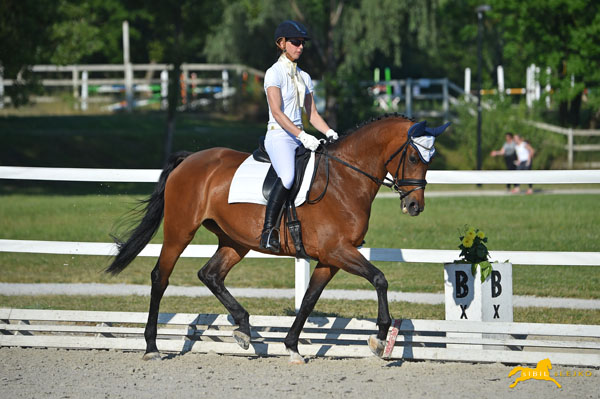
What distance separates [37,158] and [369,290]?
22763 mm

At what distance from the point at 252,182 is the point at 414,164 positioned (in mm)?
1481

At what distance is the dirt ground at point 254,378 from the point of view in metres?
6.27

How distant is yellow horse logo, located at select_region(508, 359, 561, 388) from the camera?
6.68m

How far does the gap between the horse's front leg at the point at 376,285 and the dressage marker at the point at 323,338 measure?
0.24 metres

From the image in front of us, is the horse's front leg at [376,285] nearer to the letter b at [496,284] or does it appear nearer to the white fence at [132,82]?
the letter b at [496,284]

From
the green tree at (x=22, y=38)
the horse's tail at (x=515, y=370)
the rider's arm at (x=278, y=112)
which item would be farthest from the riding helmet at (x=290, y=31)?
the green tree at (x=22, y=38)

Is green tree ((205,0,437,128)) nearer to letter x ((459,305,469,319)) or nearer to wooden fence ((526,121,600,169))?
wooden fence ((526,121,600,169))

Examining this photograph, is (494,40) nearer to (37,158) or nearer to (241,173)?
(37,158)

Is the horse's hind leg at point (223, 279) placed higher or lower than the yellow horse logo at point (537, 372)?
higher

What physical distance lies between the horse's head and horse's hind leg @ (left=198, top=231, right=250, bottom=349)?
1.83 meters

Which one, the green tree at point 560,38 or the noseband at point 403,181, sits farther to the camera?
the green tree at point 560,38

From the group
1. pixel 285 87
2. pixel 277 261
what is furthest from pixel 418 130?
pixel 277 261

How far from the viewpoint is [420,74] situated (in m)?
70.8

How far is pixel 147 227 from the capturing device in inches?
321
